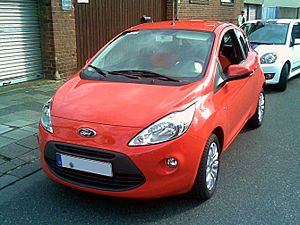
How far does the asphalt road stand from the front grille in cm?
31

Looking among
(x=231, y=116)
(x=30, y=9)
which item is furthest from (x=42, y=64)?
(x=231, y=116)

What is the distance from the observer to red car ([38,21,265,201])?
2646 mm

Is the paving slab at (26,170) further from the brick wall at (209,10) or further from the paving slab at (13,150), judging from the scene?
the brick wall at (209,10)

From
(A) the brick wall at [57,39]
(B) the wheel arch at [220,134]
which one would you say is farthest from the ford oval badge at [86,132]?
(A) the brick wall at [57,39]

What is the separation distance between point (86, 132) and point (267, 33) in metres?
6.82

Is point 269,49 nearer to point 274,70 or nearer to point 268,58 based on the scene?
point 268,58

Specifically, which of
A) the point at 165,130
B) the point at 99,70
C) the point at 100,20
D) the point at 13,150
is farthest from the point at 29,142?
the point at 100,20

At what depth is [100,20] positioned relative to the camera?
8.52 metres

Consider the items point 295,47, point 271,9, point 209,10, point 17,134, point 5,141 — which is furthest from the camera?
point 271,9

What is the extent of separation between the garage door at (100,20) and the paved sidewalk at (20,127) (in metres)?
1.37

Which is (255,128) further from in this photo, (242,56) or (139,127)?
(139,127)

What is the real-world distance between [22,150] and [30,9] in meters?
3.95

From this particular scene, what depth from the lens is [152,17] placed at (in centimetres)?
1087

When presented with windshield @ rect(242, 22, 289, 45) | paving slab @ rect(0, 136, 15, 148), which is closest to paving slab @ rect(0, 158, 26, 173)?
paving slab @ rect(0, 136, 15, 148)
